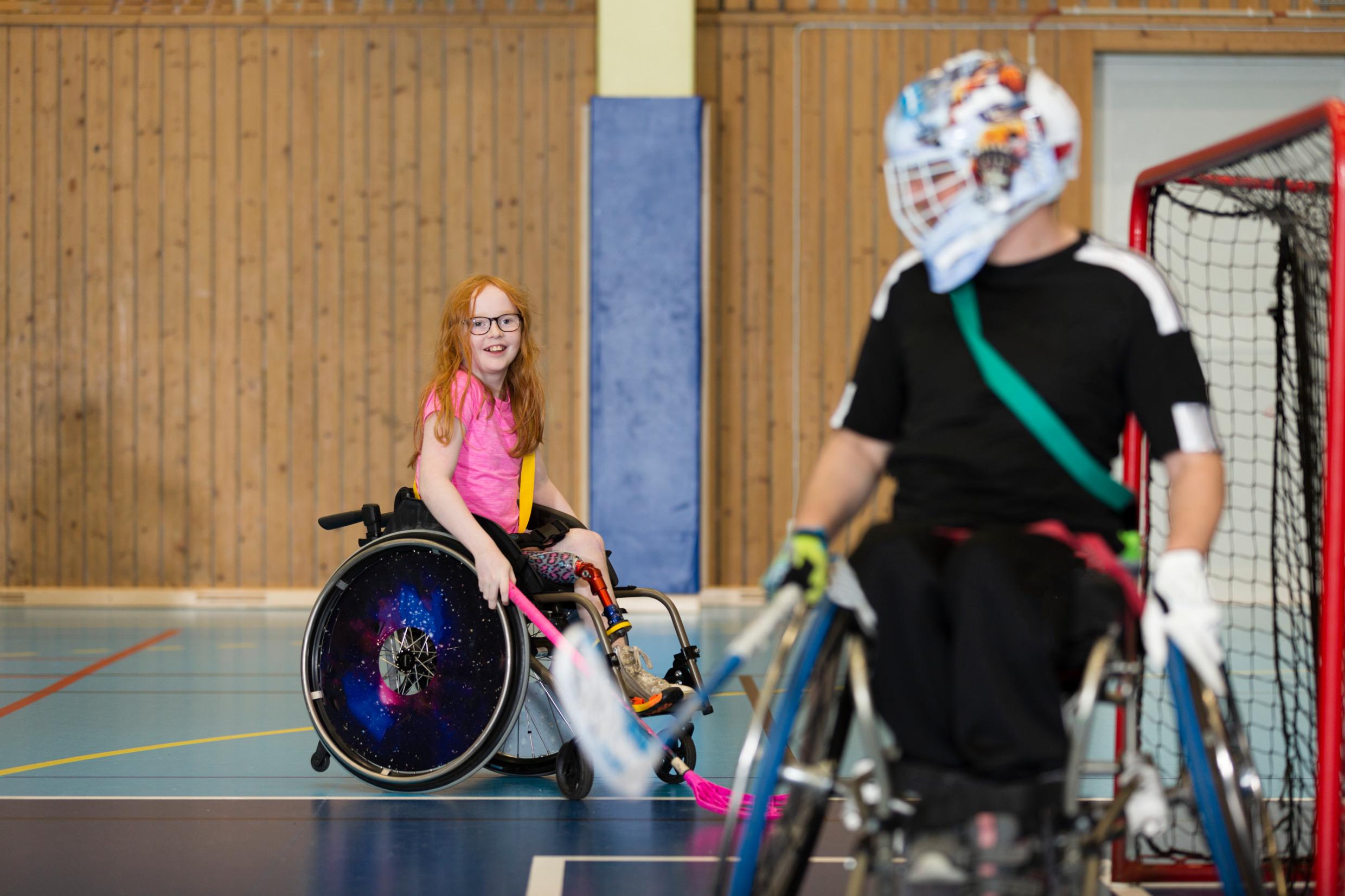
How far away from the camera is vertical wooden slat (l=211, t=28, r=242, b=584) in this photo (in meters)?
7.70

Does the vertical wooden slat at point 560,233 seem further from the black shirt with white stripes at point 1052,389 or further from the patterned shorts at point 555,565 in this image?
the black shirt with white stripes at point 1052,389

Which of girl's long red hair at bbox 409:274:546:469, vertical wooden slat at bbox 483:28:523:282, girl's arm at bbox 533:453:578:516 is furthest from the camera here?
vertical wooden slat at bbox 483:28:523:282

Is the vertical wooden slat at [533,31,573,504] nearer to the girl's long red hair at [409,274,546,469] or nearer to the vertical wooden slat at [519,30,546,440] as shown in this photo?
the vertical wooden slat at [519,30,546,440]

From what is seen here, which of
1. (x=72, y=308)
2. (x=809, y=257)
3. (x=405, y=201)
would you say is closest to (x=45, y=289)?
(x=72, y=308)

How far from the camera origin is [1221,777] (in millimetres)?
1721

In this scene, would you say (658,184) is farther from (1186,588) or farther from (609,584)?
(1186,588)

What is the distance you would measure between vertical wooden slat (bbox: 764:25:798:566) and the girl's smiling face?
446 centimetres

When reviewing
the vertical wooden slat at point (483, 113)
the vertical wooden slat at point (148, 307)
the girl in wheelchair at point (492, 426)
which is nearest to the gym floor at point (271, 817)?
the girl in wheelchair at point (492, 426)

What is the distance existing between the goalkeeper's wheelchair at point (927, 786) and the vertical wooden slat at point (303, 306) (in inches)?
246

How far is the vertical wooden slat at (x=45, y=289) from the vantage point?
7.71 meters

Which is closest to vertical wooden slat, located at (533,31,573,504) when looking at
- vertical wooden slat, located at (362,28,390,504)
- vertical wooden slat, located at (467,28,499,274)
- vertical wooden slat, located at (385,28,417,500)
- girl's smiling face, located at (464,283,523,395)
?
vertical wooden slat, located at (467,28,499,274)

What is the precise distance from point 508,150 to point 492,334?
4.57 m

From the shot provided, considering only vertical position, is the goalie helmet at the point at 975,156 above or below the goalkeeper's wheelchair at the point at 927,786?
above

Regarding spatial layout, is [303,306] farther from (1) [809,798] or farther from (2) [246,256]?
(1) [809,798]
